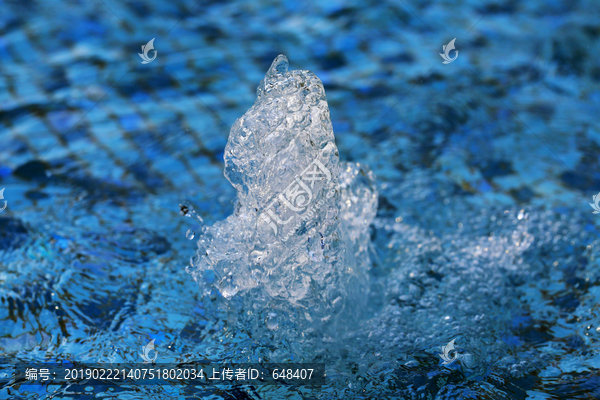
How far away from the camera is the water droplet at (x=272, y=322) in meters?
1.70

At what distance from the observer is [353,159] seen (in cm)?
297

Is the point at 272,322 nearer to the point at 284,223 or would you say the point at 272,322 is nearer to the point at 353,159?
the point at 284,223

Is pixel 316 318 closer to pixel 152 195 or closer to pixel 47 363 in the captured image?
pixel 47 363

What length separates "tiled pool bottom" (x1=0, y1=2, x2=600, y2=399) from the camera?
5.51 ft

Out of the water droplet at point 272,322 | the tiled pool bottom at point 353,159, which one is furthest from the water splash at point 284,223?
the tiled pool bottom at point 353,159

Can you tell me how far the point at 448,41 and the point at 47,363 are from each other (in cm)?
328

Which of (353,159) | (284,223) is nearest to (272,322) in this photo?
(284,223)

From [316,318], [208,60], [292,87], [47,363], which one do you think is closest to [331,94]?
[208,60]

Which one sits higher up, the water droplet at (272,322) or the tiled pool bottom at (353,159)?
the tiled pool bottom at (353,159)

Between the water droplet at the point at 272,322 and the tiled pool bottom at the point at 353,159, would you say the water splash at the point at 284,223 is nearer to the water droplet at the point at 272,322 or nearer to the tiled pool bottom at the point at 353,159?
the water droplet at the point at 272,322

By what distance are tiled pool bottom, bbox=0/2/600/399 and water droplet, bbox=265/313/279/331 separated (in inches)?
3.2

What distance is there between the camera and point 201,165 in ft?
9.91

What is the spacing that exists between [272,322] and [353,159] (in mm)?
1445

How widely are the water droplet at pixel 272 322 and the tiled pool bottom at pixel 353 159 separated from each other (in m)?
0.08
